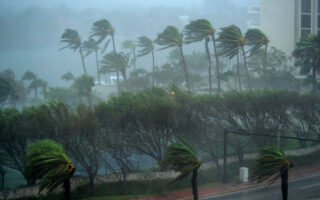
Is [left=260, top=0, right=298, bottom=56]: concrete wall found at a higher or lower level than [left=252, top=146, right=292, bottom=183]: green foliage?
higher

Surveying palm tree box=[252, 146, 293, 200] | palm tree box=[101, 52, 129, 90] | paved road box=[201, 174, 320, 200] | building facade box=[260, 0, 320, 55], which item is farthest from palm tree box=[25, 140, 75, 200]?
building facade box=[260, 0, 320, 55]

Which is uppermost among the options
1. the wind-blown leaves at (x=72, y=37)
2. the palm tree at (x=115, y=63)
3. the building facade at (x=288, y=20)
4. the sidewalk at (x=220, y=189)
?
the building facade at (x=288, y=20)

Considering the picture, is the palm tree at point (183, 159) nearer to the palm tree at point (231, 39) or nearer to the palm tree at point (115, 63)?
the palm tree at point (231, 39)

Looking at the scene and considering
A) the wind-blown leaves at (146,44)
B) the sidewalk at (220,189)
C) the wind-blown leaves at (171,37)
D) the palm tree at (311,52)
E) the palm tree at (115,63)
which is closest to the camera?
the sidewalk at (220,189)

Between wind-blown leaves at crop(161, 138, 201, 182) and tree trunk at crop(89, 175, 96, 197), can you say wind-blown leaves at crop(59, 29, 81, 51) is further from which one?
wind-blown leaves at crop(161, 138, 201, 182)

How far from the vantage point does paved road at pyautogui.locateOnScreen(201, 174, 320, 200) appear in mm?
17844

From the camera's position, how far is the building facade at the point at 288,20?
4688 centimetres

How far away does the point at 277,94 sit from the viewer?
85.9 feet

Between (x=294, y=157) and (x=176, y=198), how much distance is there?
10.5m

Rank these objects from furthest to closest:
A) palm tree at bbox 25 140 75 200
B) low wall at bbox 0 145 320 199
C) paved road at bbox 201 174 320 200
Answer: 1. low wall at bbox 0 145 320 199
2. paved road at bbox 201 174 320 200
3. palm tree at bbox 25 140 75 200

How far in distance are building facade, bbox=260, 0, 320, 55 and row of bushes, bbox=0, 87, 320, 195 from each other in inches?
914

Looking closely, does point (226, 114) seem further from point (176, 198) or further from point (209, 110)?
point (176, 198)

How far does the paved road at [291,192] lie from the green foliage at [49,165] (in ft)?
35.8

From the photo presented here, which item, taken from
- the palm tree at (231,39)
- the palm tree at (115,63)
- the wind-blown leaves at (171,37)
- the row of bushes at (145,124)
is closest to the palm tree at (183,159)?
the row of bushes at (145,124)
